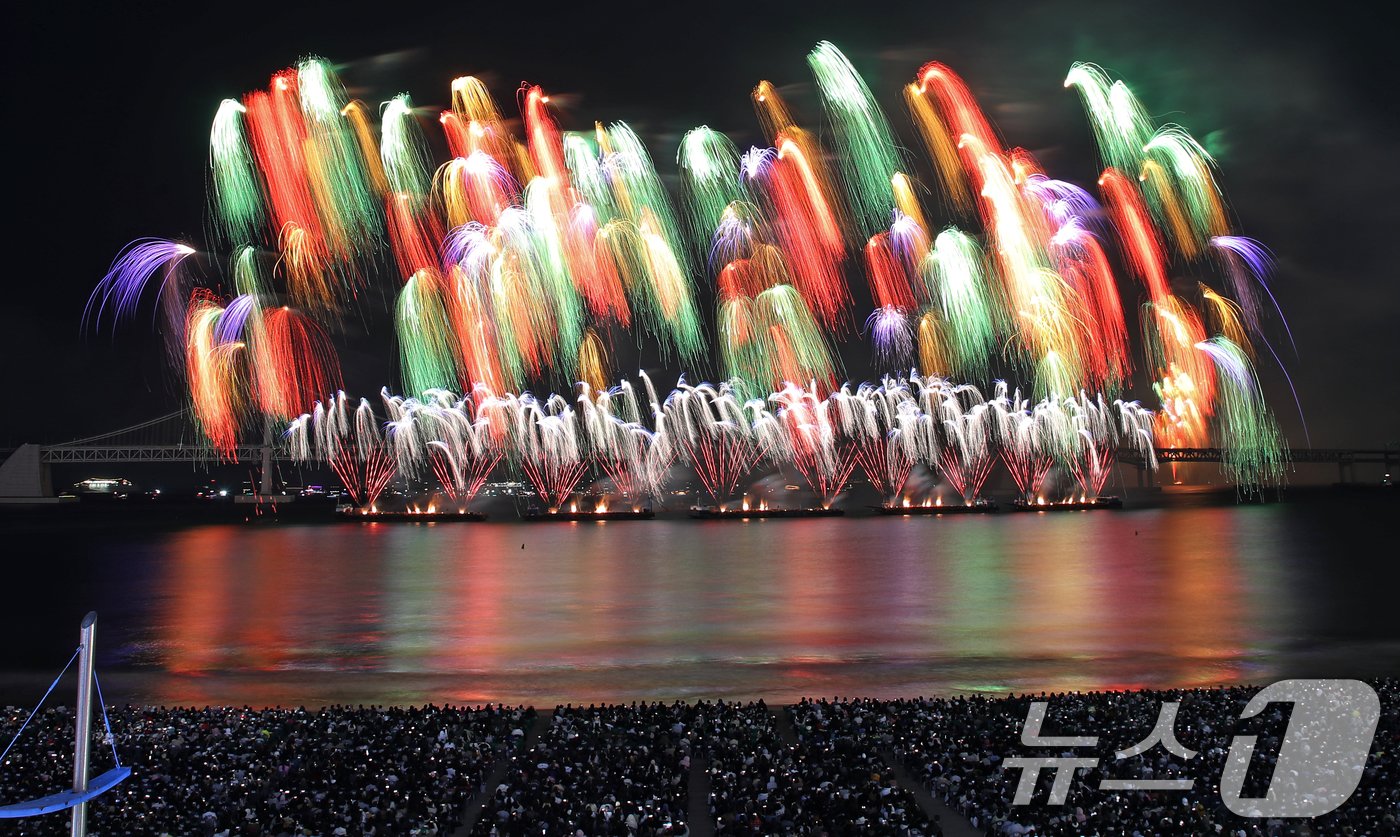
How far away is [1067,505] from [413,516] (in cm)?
5553

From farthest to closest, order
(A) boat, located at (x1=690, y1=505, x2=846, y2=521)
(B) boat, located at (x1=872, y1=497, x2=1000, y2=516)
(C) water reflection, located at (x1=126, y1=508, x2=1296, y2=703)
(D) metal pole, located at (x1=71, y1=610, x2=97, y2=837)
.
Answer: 1. (B) boat, located at (x1=872, y1=497, x2=1000, y2=516)
2. (A) boat, located at (x1=690, y1=505, x2=846, y2=521)
3. (C) water reflection, located at (x1=126, y1=508, x2=1296, y2=703)
4. (D) metal pole, located at (x1=71, y1=610, x2=97, y2=837)

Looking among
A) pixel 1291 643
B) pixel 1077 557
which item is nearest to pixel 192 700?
pixel 1291 643

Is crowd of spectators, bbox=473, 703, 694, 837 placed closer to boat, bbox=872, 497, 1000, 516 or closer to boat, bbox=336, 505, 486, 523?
boat, bbox=872, 497, 1000, 516

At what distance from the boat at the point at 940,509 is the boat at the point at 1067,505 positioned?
87.2 inches

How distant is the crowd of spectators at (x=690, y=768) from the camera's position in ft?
29.3

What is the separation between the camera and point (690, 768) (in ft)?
35.0

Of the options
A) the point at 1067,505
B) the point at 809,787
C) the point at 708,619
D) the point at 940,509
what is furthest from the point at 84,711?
the point at 1067,505

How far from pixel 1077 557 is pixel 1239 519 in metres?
36.6

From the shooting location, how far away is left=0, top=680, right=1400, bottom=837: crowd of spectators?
8.95m

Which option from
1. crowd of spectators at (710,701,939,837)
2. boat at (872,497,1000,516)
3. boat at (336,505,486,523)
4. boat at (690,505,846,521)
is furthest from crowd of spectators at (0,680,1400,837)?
boat at (336,505,486,523)

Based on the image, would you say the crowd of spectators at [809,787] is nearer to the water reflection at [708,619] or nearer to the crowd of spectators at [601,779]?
the crowd of spectators at [601,779]

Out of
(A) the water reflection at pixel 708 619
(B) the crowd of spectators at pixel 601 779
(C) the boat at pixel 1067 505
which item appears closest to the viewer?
(B) the crowd of spectators at pixel 601 779

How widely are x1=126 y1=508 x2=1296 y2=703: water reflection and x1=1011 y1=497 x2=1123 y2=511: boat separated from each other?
30.4 metres

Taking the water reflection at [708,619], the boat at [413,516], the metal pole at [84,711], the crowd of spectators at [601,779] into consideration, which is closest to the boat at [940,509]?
the water reflection at [708,619]
